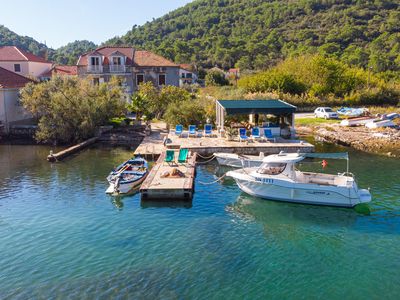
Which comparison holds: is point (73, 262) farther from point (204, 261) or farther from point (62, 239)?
point (204, 261)

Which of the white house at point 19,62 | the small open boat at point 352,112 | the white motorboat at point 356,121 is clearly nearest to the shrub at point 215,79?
the white house at point 19,62

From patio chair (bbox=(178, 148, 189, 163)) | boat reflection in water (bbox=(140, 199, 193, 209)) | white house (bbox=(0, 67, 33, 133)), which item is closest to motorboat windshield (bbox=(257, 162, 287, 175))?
boat reflection in water (bbox=(140, 199, 193, 209))

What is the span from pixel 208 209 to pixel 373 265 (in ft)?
26.5

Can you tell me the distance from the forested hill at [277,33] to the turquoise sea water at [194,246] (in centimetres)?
7871

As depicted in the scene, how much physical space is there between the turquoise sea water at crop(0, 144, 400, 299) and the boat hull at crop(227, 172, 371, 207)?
0.42 metres

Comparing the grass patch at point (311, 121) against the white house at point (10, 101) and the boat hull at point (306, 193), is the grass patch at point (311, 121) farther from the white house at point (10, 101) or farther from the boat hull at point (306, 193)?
the white house at point (10, 101)

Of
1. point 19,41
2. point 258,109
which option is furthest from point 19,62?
point 19,41

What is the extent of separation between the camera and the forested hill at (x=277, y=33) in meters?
107

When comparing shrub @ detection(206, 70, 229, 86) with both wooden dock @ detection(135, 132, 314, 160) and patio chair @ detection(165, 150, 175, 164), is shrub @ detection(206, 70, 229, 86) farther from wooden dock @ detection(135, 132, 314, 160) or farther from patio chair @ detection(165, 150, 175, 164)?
patio chair @ detection(165, 150, 175, 164)

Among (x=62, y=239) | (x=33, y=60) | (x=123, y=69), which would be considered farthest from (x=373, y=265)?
(x=33, y=60)

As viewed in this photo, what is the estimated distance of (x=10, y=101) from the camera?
41812 millimetres

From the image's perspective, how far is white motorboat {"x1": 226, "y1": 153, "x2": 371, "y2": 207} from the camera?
1930 centimetres

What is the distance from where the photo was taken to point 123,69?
171 feet

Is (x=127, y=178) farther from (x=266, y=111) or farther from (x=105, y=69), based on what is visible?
(x=105, y=69)
